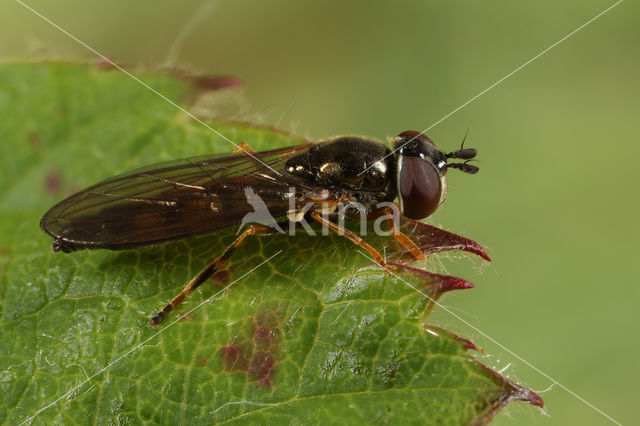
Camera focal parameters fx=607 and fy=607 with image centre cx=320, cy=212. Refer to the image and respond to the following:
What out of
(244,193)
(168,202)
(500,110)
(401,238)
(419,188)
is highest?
(500,110)

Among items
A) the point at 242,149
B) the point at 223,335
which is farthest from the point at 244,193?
the point at 223,335

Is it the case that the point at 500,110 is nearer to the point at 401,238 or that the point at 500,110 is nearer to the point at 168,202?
the point at 401,238

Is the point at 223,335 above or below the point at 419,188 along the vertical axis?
below

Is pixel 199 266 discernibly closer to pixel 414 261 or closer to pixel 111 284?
pixel 111 284

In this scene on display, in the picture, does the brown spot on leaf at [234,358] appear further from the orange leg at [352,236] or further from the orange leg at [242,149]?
the orange leg at [242,149]

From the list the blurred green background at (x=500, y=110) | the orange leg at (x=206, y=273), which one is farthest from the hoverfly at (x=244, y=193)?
the blurred green background at (x=500, y=110)

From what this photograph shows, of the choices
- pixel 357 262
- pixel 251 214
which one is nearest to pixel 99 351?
pixel 251 214

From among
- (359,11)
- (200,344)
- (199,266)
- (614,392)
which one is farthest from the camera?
(359,11)

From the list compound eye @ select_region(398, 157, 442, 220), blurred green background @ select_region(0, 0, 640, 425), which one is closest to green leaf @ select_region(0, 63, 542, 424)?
compound eye @ select_region(398, 157, 442, 220)
